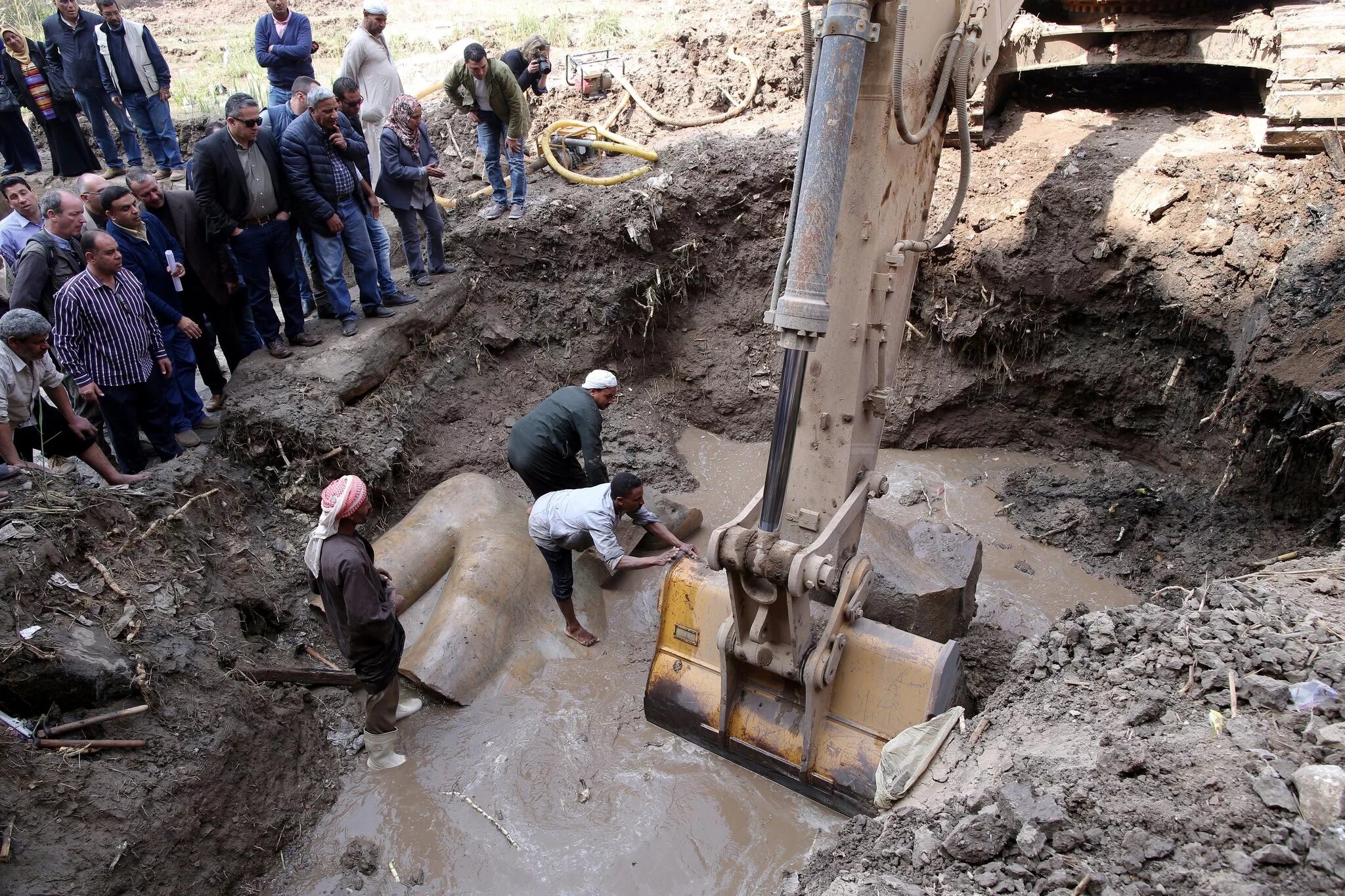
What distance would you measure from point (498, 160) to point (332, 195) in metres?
1.80

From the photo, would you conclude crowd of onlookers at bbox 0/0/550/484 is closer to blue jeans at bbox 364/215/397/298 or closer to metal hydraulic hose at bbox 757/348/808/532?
blue jeans at bbox 364/215/397/298

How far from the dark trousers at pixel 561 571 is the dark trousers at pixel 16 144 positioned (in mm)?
8397

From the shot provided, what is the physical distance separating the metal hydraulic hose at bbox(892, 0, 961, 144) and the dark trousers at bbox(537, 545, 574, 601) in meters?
3.03

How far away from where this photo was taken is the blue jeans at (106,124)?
8430 mm

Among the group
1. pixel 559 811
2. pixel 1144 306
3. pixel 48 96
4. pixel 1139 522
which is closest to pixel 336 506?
pixel 559 811

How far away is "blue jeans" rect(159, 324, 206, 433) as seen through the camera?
5613mm

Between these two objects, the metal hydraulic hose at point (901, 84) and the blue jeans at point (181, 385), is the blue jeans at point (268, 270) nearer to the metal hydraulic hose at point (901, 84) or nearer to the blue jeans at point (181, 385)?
the blue jeans at point (181, 385)

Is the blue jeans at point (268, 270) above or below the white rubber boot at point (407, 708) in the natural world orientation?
above

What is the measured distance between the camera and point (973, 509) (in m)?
6.61

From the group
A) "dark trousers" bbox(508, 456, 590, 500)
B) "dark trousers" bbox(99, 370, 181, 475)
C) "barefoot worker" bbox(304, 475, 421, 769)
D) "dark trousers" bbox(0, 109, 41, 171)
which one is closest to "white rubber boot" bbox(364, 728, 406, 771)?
"barefoot worker" bbox(304, 475, 421, 769)

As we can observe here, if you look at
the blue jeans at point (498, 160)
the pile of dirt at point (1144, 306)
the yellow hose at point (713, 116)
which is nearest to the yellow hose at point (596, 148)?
the yellow hose at point (713, 116)

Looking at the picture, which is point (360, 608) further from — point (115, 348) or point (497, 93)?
point (497, 93)

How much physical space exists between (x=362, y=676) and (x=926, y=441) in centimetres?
504

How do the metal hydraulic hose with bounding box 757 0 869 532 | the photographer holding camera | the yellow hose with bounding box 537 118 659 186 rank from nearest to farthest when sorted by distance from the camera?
the metal hydraulic hose with bounding box 757 0 869 532 < the yellow hose with bounding box 537 118 659 186 < the photographer holding camera
